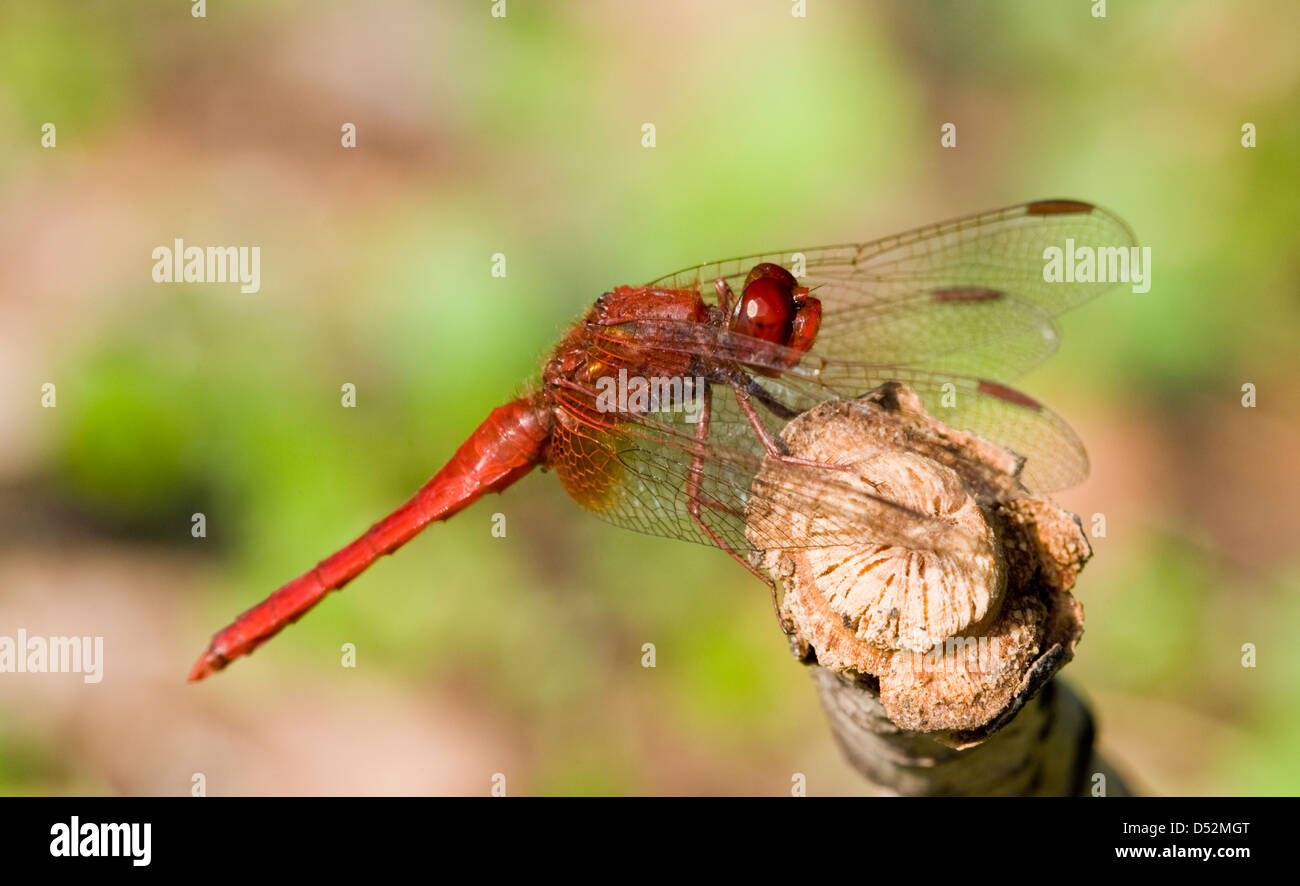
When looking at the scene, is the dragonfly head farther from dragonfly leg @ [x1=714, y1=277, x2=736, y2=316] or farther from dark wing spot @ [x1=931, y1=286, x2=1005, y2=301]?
dark wing spot @ [x1=931, y1=286, x2=1005, y2=301]

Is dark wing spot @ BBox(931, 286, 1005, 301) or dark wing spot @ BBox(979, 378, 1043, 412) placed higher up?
dark wing spot @ BBox(931, 286, 1005, 301)

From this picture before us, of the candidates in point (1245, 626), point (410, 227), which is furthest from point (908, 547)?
point (410, 227)

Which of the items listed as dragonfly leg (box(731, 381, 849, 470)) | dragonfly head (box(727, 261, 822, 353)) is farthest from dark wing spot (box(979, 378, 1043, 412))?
dragonfly leg (box(731, 381, 849, 470))

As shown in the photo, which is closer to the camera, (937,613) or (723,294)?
(937,613)

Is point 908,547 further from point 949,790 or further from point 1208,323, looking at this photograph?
point 1208,323

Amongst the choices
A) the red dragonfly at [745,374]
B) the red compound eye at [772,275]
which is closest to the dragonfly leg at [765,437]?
the red dragonfly at [745,374]

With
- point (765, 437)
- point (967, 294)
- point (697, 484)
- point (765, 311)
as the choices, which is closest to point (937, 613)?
point (765, 437)

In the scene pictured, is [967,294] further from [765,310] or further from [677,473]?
[677,473]
